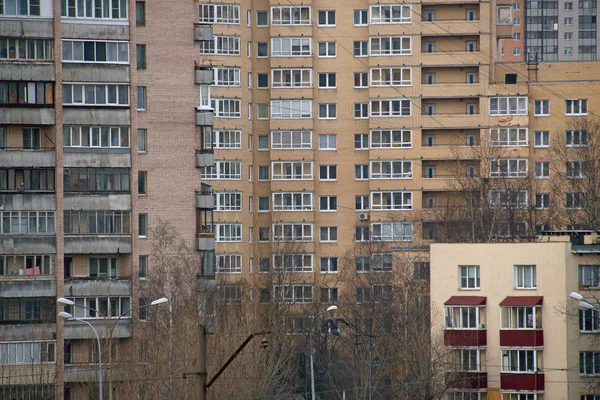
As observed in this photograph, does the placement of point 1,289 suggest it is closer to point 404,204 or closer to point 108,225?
point 108,225

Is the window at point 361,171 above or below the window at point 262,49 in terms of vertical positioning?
below

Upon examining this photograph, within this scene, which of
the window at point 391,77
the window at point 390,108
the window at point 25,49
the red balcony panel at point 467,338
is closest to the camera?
the window at point 25,49

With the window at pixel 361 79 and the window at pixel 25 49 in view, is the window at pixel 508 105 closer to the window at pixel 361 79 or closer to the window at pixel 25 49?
the window at pixel 361 79

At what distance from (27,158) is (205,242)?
14.4 metres

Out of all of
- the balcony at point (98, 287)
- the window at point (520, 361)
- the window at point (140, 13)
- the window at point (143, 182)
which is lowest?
the window at point (520, 361)

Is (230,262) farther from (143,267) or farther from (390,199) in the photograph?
(143,267)

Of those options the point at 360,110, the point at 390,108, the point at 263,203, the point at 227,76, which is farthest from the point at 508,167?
the point at 227,76

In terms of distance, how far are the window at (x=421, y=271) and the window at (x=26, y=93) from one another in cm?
3317

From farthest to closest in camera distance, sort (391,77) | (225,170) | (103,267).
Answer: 1. (391,77)
2. (225,170)
3. (103,267)

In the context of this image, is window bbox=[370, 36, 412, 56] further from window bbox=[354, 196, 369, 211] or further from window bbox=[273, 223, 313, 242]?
window bbox=[273, 223, 313, 242]

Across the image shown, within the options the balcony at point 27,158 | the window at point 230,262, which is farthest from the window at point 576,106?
the balcony at point 27,158

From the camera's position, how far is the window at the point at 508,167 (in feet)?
362

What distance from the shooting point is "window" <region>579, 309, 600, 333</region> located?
75.6 m

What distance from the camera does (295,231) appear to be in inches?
4562
